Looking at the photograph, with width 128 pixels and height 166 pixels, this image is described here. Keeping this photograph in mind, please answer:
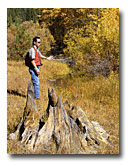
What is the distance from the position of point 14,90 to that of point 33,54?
2.54 ft

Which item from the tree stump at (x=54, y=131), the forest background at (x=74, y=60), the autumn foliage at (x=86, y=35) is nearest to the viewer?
the tree stump at (x=54, y=131)

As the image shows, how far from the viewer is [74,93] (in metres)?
3.85

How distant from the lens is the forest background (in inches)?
139

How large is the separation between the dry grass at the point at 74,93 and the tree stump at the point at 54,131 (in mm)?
185

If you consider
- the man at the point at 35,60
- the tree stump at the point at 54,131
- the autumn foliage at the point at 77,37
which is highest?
the autumn foliage at the point at 77,37

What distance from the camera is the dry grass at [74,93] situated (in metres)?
3.24

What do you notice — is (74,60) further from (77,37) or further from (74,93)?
(74,93)

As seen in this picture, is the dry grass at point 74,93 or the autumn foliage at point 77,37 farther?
the autumn foliage at point 77,37

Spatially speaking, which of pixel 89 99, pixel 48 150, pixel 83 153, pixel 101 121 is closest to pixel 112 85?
pixel 89 99

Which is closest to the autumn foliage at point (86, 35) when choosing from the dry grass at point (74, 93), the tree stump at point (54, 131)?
the dry grass at point (74, 93)

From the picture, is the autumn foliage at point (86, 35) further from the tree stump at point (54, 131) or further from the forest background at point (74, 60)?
the tree stump at point (54, 131)

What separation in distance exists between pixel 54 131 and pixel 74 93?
126 cm

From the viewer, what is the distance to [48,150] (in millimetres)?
2742
